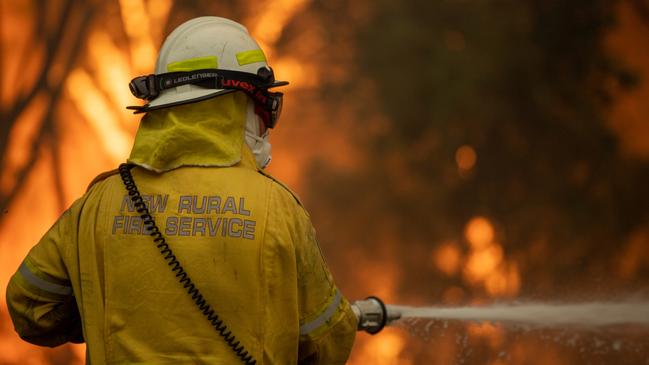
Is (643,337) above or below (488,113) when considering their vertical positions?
below

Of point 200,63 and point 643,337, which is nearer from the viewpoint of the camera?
point 200,63

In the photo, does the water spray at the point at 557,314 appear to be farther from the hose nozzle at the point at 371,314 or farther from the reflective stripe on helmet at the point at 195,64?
the reflective stripe on helmet at the point at 195,64

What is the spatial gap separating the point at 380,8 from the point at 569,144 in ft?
5.78

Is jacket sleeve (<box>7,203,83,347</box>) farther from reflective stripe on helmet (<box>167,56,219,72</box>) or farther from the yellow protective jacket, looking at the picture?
reflective stripe on helmet (<box>167,56,219,72</box>)

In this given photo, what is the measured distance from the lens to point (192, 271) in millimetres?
2492

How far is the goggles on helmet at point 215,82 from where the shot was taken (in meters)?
2.76

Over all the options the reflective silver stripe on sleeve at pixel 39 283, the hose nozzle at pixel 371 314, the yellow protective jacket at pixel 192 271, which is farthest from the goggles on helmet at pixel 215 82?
the hose nozzle at pixel 371 314

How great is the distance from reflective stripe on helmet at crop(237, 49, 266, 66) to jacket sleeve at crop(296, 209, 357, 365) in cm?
55

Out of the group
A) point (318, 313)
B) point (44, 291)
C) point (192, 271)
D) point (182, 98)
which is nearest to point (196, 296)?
point (192, 271)

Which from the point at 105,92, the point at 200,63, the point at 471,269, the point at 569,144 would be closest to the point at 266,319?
the point at 200,63

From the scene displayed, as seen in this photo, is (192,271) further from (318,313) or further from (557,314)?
(557,314)

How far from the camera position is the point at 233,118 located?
2.76 metres

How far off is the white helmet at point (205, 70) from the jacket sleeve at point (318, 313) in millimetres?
479

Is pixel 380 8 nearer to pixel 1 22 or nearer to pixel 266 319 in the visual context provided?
pixel 1 22
